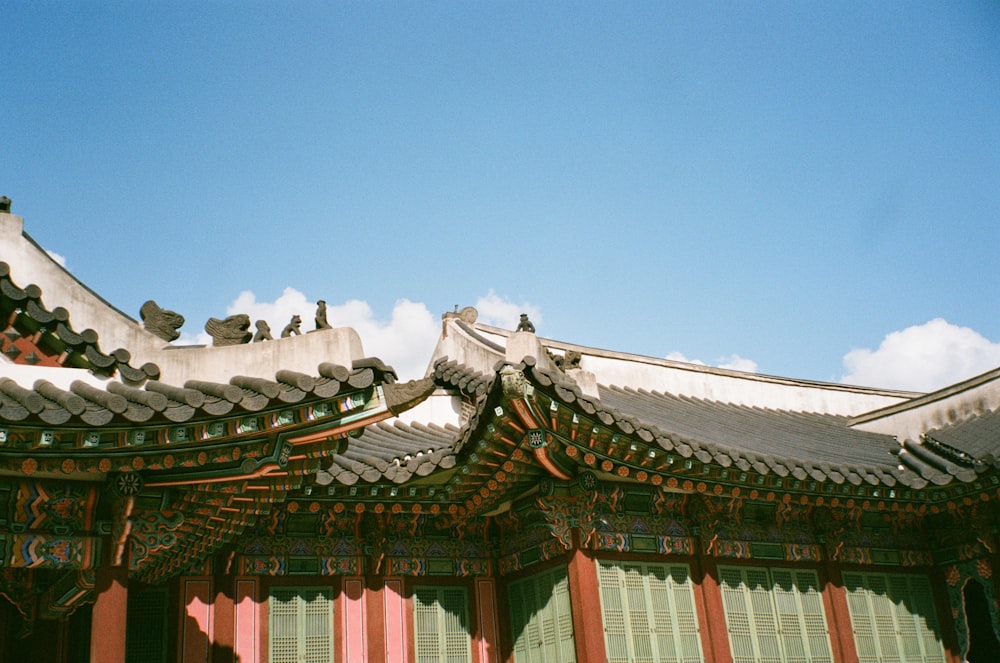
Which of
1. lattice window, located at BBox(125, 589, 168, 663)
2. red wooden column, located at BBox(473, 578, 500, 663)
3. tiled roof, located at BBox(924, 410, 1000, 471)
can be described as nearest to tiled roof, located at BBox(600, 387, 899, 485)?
tiled roof, located at BBox(924, 410, 1000, 471)

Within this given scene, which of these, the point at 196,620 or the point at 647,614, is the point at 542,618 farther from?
the point at 196,620

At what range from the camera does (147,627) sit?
35.3 feet

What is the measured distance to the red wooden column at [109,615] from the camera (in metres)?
7.93

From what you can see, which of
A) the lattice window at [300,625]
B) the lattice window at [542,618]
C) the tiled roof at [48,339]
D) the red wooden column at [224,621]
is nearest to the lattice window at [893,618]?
the lattice window at [542,618]

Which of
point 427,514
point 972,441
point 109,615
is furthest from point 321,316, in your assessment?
point 972,441

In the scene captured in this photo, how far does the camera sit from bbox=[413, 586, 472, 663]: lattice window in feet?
39.0

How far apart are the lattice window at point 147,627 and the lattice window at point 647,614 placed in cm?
477

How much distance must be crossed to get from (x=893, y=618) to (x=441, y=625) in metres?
6.28

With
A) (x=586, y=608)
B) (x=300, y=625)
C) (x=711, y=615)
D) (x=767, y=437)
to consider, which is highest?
(x=767, y=437)

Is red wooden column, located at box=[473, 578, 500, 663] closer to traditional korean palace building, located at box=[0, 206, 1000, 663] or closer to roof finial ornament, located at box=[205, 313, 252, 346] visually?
traditional korean palace building, located at box=[0, 206, 1000, 663]

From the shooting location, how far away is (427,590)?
12.1 meters

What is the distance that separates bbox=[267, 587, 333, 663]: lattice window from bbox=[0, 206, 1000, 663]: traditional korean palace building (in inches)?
1.0

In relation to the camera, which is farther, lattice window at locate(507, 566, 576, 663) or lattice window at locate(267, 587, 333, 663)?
lattice window at locate(507, 566, 576, 663)

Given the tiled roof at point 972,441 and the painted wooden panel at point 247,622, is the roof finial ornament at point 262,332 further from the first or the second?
the tiled roof at point 972,441
